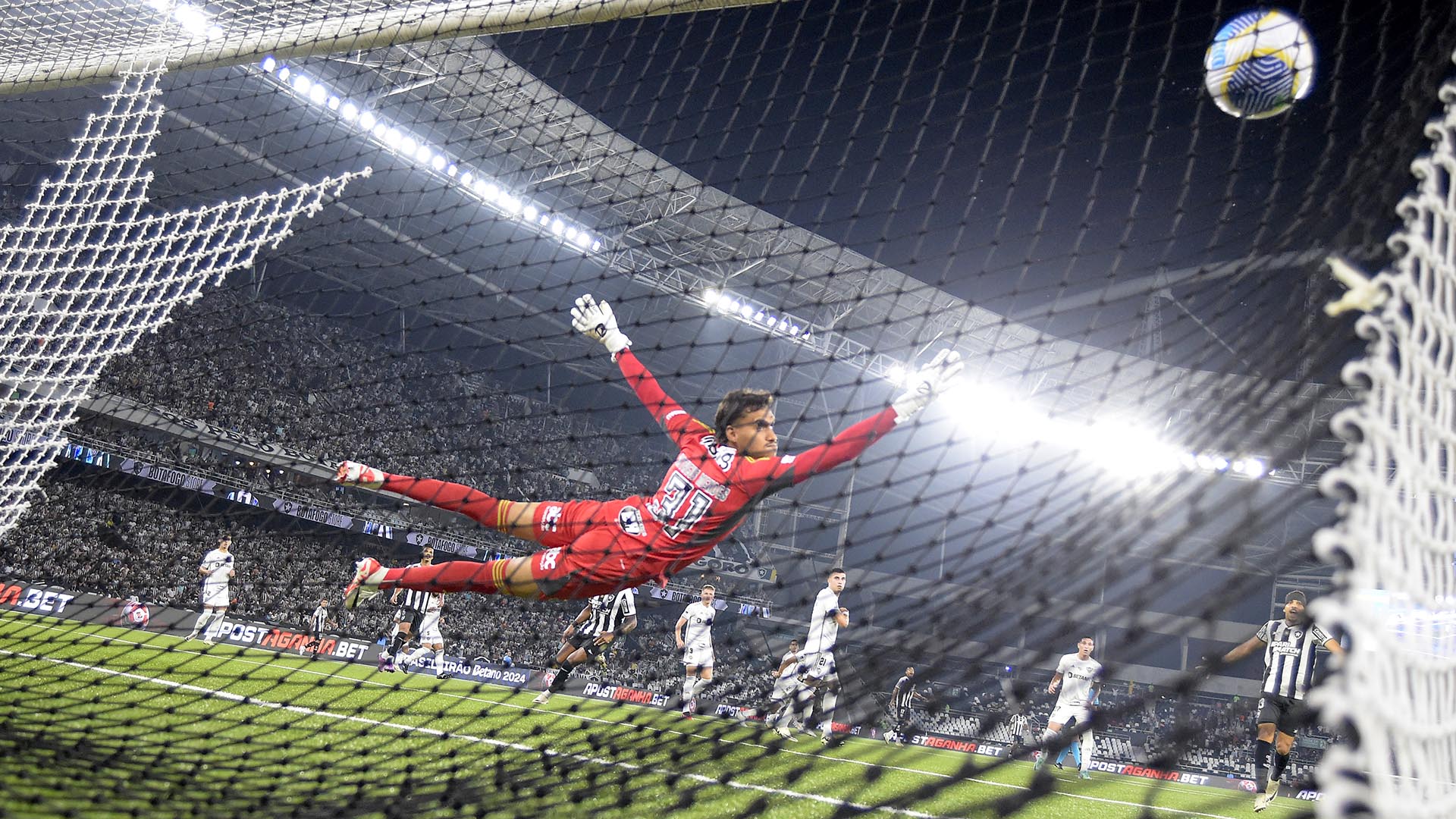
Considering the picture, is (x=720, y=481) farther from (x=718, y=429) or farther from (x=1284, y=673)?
(x=1284, y=673)

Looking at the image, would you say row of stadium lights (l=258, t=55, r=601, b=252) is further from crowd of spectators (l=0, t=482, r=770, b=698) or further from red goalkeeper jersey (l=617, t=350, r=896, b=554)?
red goalkeeper jersey (l=617, t=350, r=896, b=554)

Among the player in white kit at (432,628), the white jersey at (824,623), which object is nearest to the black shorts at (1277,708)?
the white jersey at (824,623)

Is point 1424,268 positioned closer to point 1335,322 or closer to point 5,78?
point 1335,322

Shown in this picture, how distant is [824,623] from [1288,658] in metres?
3.61

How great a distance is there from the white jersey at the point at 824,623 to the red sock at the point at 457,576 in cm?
410

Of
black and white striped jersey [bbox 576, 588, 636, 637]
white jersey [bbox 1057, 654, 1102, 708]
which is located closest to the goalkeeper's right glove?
black and white striped jersey [bbox 576, 588, 636, 637]

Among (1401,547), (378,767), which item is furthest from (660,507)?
(1401,547)

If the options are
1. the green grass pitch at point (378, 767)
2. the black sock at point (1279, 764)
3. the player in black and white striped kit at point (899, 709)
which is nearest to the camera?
the green grass pitch at point (378, 767)

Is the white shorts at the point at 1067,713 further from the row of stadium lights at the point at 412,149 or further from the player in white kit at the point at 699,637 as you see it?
the row of stadium lights at the point at 412,149

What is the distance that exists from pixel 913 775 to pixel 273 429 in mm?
16248

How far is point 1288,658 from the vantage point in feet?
22.0

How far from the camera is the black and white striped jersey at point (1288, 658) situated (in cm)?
662

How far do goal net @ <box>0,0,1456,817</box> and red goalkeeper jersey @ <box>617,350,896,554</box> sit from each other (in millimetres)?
24

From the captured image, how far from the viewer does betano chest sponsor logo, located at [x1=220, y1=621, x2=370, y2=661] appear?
12.4 metres
